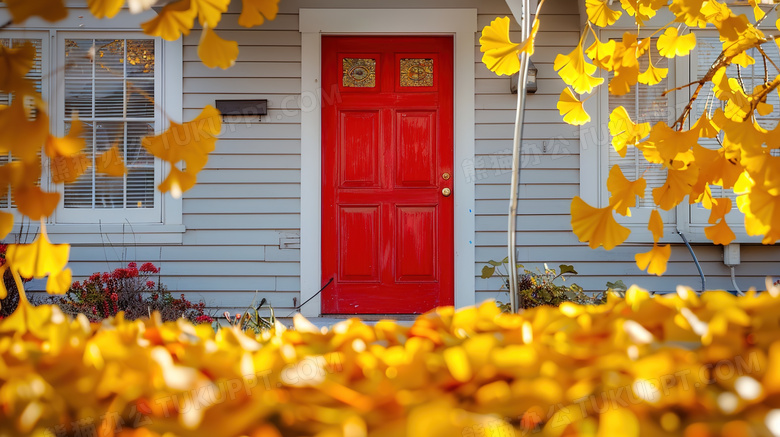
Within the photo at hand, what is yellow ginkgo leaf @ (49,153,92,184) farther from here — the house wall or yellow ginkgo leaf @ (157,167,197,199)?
the house wall

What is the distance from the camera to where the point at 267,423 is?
43 cm

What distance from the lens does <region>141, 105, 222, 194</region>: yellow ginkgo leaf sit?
0.61 meters

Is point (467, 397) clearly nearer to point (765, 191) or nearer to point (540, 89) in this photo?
point (765, 191)

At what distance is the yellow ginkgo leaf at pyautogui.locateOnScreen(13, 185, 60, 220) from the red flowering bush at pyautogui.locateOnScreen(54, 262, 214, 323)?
2.62m

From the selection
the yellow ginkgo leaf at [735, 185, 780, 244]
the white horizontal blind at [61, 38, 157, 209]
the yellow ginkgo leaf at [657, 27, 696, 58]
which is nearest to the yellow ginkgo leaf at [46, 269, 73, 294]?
the yellow ginkgo leaf at [735, 185, 780, 244]

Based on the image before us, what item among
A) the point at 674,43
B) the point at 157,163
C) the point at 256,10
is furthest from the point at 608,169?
the point at 256,10

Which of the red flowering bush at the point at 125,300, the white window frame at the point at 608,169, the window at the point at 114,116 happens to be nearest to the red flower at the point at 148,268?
the red flowering bush at the point at 125,300

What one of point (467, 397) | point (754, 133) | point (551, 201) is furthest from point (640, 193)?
point (551, 201)

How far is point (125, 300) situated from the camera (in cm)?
348

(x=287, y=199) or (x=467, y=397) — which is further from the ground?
(x=287, y=199)

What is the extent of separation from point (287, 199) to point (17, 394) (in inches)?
143

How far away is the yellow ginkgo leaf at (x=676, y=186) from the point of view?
34.5 inches

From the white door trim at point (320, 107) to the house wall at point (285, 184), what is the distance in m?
0.05

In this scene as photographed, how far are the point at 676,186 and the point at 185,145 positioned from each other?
0.71 meters
